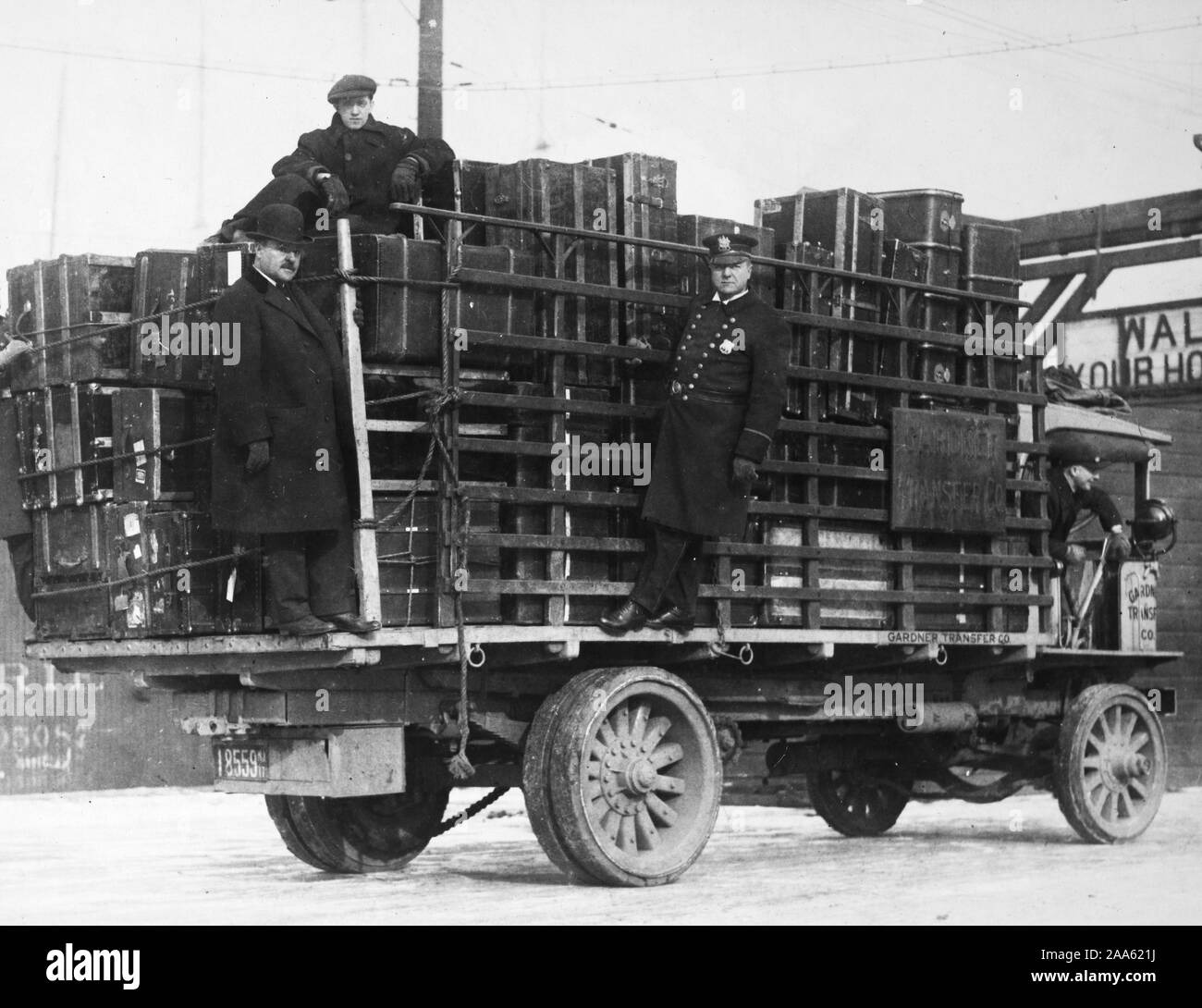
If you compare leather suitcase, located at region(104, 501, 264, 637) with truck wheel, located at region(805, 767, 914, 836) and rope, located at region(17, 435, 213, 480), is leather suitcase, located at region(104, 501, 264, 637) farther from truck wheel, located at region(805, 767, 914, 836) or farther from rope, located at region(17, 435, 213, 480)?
truck wheel, located at region(805, 767, 914, 836)

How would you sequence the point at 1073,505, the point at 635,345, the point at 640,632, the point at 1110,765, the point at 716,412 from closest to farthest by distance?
1. the point at 640,632
2. the point at 716,412
3. the point at 635,345
4. the point at 1110,765
5. the point at 1073,505

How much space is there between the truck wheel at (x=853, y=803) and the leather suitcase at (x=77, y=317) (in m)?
5.68

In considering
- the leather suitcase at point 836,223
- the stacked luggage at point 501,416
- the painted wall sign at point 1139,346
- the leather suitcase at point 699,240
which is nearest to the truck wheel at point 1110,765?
the stacked luggage at point 501,416

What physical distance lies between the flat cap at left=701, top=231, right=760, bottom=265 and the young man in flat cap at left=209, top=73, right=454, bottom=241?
1.37 m

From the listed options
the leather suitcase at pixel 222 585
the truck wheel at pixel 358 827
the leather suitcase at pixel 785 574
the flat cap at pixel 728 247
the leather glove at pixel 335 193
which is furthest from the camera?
the truck wheel at pixel 358 827

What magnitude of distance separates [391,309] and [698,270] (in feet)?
6.72

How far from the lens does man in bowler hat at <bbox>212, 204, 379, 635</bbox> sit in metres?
8.79

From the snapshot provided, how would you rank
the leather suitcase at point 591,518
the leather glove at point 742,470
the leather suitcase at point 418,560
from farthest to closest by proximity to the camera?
the leather glove at point 742,470
the leather suitcase at point 591,518
the leather suitcase at point 418,560

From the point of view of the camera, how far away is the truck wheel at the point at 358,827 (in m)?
10.7

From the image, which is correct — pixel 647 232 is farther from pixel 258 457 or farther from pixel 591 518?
pixel 258 457

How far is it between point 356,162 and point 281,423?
2.02 metres

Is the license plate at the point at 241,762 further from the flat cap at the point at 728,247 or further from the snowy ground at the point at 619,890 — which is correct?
the flat cap at the point at 728,247

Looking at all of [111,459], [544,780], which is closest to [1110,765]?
[544,780]

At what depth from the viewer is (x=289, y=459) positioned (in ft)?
28.9
